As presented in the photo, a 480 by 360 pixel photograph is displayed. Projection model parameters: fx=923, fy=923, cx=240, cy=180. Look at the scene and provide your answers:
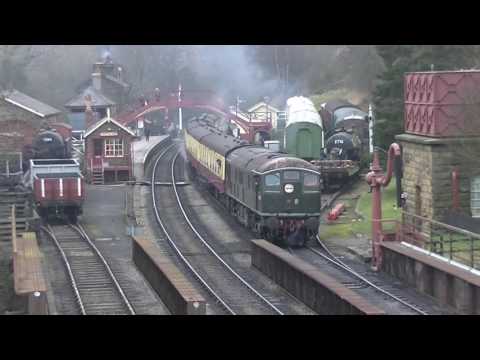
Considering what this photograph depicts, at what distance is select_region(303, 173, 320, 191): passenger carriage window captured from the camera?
79.2 ft

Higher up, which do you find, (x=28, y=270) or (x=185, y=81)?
(x=185, y=81)

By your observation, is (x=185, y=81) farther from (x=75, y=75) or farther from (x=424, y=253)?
(x=424, y=253)

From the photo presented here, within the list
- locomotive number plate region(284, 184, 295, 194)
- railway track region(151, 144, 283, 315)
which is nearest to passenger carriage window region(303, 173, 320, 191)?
locomotive number plate region(284, 184, 295, 194)

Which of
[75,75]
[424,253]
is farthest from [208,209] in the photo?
[75,75]

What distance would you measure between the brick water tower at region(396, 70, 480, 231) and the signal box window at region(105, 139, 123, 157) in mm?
17797

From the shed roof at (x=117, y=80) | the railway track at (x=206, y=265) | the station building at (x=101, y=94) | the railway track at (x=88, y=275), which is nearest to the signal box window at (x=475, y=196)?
the railway track at (x=206, y=265)

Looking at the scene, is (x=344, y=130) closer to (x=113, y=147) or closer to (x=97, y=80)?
(x=113, y=147)

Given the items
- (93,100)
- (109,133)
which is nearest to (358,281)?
(109,133)

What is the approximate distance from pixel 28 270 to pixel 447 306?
318 inches

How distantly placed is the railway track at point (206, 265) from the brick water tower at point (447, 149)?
5317 mm

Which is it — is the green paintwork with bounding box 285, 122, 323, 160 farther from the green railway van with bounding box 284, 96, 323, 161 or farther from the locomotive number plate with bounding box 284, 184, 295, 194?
the locomotive number plate with bounding box 284, 184, 295, 194

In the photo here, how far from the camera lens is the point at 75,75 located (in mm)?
63469
